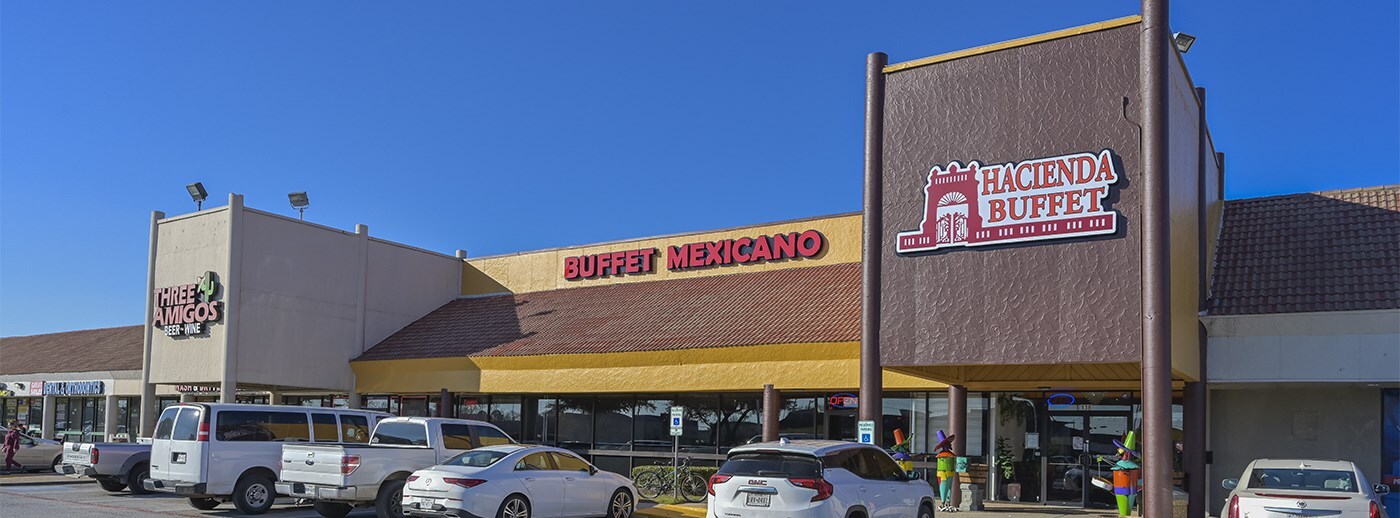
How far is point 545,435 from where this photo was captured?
3009 cm

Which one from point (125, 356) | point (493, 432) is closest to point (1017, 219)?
point (493, 432)

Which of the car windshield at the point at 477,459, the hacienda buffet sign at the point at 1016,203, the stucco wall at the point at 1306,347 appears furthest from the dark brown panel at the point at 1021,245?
the car windshield at the point at 477,459

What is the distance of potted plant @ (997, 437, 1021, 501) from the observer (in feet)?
75.0

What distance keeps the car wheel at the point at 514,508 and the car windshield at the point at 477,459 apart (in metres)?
0.59

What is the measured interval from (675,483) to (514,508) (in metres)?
6.48

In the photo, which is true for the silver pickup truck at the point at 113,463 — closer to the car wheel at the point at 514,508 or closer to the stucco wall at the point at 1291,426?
the car wheel at the point at 514,508

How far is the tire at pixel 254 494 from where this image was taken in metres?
19.3

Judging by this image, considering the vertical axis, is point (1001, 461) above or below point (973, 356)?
below

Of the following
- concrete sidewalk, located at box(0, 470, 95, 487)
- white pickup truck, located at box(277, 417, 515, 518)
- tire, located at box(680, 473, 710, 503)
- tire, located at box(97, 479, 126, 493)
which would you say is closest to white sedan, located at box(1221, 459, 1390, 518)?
tire, located at box(680, 473, 710, 503)

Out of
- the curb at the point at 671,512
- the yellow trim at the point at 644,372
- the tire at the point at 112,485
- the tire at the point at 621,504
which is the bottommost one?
the tire at the point at 112,485

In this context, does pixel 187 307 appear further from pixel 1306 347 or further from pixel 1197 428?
pixel 1306 347

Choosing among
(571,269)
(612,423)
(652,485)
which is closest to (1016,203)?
(652,485)

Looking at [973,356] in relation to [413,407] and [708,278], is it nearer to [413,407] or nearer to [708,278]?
[708,278]

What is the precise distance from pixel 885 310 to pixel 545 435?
43.0 feet
